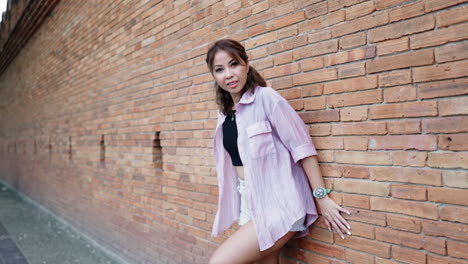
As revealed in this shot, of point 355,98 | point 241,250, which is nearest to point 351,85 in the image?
point 355,98

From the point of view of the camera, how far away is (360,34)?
1.95 meters

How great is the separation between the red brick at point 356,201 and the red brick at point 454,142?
0.51 metres

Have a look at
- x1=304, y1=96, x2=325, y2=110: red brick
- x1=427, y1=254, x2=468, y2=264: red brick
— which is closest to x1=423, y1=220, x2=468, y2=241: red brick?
x1=427, y1=254, x2=468, y2=264: red brick

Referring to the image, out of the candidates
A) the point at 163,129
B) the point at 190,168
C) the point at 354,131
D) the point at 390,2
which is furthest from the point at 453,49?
the point at 163,129

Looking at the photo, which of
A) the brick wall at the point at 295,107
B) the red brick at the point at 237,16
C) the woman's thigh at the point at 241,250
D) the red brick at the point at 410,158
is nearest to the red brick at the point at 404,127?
the brick wall at the point at 295,107

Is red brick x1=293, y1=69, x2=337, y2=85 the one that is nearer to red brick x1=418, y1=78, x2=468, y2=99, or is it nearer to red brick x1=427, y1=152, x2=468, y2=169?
red brick x1=418, y1=78, x2=468, y2=99

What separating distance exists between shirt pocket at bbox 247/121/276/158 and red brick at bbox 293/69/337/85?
462mm

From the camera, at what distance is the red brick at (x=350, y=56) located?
191 cm

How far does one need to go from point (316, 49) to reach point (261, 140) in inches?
28.5

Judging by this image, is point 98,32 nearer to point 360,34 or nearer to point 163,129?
point 163,129

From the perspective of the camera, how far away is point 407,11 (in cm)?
176

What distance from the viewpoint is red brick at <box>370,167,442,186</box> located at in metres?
1.67

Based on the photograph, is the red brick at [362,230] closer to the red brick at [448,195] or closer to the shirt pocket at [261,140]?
the red brick at [448,195]

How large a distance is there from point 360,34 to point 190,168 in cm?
215
